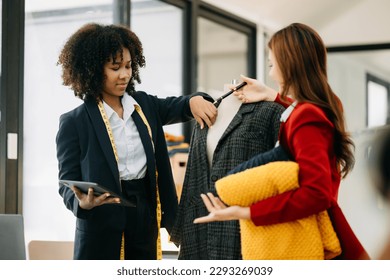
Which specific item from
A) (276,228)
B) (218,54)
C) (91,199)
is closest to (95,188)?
(91,199)

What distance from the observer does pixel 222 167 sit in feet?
4.47

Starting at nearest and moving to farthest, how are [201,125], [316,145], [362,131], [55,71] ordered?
[316,145], [201,125], [55,71], [362,131]

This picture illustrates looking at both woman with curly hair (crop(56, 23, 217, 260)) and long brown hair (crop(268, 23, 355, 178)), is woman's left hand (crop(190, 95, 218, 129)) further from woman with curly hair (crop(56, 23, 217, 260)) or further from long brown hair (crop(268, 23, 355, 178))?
long brown hair (crop(268, 23, 355, 178))

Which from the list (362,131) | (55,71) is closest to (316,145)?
(55,71)

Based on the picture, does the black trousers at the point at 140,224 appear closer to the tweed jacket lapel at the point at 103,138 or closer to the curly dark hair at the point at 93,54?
the tweed jacket lapel at the point at 103,138

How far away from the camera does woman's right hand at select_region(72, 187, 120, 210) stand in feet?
4.48

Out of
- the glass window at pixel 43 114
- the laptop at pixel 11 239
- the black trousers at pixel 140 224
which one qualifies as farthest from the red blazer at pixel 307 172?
the glass window at pixel 43 114

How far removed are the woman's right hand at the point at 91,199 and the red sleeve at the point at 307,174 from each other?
1.22 ft

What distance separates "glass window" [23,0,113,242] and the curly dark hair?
2.94ft

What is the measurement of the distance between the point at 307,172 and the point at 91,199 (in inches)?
20.1

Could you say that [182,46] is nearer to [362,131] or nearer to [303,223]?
[362,131]

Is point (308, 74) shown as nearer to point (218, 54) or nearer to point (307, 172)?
point (307, 172)
